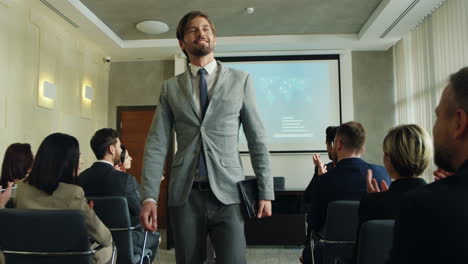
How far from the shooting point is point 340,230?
6.85ft

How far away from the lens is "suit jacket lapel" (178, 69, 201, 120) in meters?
1.43

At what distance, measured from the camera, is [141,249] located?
2.65 m

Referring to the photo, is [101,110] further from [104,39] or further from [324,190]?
[324,190]

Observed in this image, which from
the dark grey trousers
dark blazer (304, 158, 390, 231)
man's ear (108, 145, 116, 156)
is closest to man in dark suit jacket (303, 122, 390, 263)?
dark blazer (304, 158, 390, 231)

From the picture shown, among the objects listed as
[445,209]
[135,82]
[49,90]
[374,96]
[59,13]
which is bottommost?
[445,209]

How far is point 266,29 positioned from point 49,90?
3283mm

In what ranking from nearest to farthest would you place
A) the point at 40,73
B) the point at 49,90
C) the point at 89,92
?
the point at 40,73, the point at 49,90, the point at 89,92

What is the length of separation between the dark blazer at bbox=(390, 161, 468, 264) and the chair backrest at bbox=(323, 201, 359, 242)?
1.32 m

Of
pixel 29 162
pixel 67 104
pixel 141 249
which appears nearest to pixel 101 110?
Result: pixel 67 104

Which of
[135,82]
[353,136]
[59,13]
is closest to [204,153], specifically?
[353,136]

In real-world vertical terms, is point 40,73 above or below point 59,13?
below

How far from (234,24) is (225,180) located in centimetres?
454

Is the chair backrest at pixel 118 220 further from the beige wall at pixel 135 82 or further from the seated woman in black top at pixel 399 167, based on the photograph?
the beige wall at pixel 135 82

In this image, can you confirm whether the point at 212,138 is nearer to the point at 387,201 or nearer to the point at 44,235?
the point at 387,201
